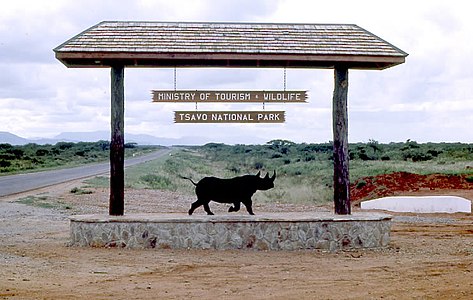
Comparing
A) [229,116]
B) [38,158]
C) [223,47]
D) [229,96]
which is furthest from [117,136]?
[38,158]

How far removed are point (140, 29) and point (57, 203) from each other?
471 inches

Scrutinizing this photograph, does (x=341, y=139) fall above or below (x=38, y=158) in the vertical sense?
below

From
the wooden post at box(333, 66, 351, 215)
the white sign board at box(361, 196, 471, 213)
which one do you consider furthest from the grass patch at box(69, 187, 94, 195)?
the wooden post at box(333, 66, 351, 215)

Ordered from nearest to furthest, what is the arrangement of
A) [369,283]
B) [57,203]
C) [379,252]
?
[369,283]
[379,252]
[57,203]

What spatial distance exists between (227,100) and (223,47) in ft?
3.49

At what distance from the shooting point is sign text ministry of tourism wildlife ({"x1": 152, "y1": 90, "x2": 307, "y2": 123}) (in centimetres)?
1470

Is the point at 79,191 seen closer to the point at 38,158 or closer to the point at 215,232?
the point at 215,232

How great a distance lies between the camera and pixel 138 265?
1214 centimetres

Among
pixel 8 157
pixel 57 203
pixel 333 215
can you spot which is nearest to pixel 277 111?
pixel 333 215

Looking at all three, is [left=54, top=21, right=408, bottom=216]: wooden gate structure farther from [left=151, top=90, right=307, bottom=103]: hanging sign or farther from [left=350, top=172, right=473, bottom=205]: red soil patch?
[left=350, top=172, right=473, bottom=205]: red soil patch

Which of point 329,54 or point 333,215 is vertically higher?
point 329,54

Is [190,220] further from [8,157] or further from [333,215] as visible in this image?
[8,157]

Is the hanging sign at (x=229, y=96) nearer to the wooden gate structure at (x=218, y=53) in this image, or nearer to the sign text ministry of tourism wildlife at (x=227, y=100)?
the sign text ministry of tourism wildlife at (x=227, y=100)

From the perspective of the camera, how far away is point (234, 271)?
1159 cm
